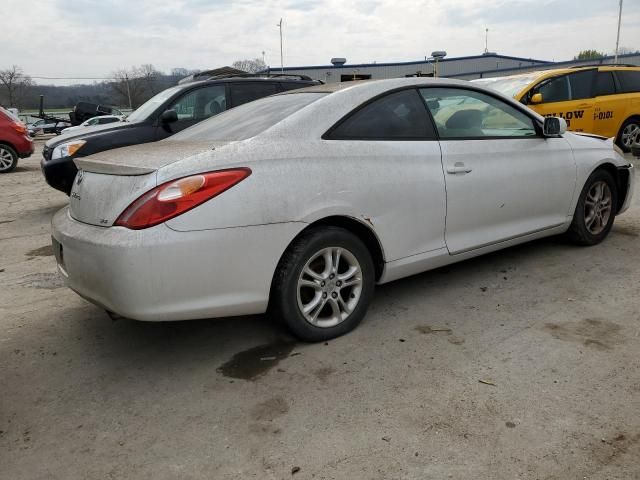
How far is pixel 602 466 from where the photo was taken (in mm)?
2088

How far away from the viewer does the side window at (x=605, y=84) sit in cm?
994

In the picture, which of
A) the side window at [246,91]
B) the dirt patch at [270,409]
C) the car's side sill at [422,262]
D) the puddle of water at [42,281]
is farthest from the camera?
the side window at [246,91]

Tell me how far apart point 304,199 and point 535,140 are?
88.6 inches

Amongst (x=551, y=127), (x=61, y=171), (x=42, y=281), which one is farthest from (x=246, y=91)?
(x=551, y=127)

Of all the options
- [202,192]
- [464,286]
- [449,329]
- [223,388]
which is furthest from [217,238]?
[464,286]

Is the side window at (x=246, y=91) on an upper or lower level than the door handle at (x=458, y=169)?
upper

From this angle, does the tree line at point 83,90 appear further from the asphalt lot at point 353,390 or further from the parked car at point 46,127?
the asphalt lot at point 353,390

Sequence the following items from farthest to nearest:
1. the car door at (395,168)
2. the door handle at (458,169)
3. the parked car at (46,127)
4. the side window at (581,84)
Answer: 1. the parked car at (46,127)
2. the side window at (581,84)
3. the door handle at (458,169)
4. the car door at (395,168)

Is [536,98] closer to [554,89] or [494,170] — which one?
[554,89]

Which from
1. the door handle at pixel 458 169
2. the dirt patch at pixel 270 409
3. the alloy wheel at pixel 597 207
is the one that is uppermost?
the door handle at pixel 458 169

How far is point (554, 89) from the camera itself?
31.4 feet

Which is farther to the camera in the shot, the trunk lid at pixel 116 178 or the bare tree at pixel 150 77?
the bare tree at pixel 150 77

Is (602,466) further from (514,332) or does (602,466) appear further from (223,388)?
(223,388)

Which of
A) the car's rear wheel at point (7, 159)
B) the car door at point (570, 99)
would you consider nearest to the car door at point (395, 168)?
the car door at point (570, 99)
